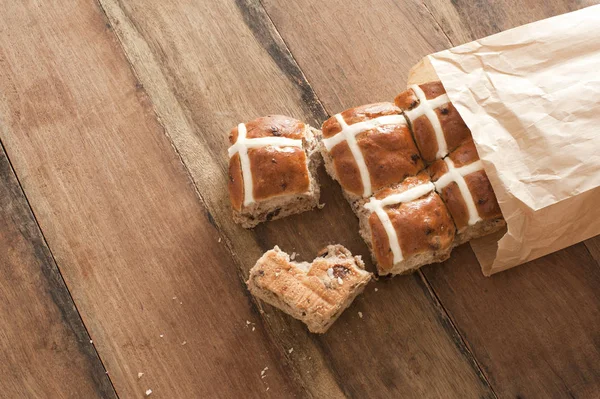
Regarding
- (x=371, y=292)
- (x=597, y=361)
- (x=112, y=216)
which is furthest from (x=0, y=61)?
(x=597, y=361)

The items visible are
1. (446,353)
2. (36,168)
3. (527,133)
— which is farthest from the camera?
(36,168)

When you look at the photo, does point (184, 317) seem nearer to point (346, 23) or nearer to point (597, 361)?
point (346, 23)

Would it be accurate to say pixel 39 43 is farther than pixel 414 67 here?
Yes

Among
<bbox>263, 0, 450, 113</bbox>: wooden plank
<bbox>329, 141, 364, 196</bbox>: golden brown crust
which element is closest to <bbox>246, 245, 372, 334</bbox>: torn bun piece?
<bbox>329, 141, 364, 196</bbox>: golden brown crust

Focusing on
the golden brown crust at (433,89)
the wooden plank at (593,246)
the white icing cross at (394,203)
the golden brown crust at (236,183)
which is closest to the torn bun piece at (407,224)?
the white icing cross at (394,203)

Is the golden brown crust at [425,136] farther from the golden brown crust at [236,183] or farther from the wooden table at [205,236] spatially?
the golden brown crust at [236,183]

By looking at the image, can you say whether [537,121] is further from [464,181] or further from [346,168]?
[346,168]

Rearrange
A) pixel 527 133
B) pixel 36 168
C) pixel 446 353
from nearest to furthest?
pixel 527 133
pixel 446 353
pixel 36 168

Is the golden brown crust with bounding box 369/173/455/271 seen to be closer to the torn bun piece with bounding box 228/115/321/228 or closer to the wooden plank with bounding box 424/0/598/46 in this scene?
the torn bun piece with bounding box 228/115/321/228

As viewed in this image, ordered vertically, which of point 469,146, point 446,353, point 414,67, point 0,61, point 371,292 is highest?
point 0,61
